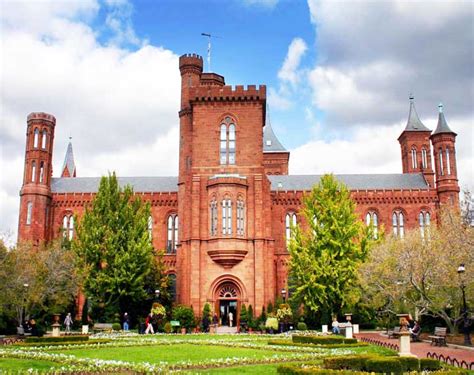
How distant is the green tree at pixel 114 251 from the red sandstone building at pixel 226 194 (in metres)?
3.77

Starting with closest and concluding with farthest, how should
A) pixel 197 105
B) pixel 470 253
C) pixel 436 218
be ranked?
pixel 470 253
pixel 197 105
pixel 436 218

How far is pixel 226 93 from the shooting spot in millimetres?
48781

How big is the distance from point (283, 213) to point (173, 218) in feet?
37.6

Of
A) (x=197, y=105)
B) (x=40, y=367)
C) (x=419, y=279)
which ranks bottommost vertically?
(x=40, y=367)

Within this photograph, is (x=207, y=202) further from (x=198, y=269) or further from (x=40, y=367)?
(x=40, y=367)

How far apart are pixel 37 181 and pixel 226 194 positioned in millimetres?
22312

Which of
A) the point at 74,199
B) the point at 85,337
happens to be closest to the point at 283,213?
the point at 74,199

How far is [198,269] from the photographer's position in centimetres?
4534

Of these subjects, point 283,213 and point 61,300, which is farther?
point 283,213

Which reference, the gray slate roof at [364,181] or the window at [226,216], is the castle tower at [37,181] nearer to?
the window at [226,216]

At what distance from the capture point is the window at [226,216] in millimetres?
45688

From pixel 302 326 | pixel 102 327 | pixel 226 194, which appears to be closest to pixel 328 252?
pixel 302 326

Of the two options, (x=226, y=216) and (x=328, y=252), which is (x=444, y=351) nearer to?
(x=328, y=252)

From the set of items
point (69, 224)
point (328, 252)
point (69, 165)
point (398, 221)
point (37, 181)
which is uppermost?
point (69, 165)
